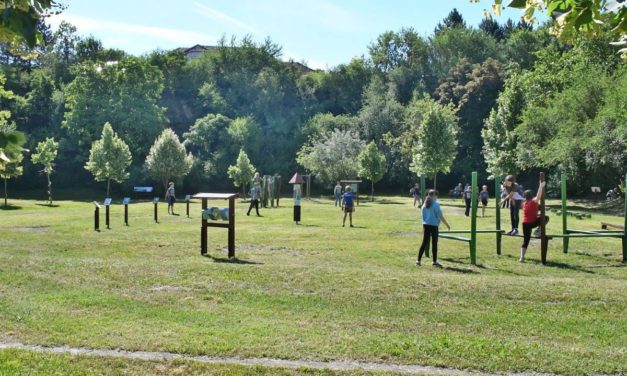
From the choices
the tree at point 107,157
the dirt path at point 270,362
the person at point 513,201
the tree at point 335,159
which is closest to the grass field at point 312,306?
the dirt path at point 270,362

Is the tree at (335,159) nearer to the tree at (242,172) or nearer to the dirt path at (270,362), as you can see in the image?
the tree at (242,172)

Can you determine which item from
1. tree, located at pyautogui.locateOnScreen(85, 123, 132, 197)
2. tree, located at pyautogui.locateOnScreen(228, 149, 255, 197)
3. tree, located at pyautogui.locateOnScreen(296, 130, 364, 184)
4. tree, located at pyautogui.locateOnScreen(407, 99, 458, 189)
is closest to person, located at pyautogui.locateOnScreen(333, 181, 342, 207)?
tree, located at pyautogui.locateOnScreen(407, 99, 458, 189)

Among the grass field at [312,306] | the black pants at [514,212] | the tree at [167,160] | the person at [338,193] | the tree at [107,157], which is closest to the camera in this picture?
the grass field at [312,306]

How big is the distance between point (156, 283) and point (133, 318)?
8.93 ft

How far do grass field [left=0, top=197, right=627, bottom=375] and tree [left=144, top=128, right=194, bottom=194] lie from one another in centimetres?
4172

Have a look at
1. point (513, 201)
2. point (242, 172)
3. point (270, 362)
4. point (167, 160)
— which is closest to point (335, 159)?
point (242, 172)

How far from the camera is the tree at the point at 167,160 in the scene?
59.3 meters

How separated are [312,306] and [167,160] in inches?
2043

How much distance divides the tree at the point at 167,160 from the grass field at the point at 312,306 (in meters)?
41.7

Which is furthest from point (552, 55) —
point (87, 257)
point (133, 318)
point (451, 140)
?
point (133, 318)

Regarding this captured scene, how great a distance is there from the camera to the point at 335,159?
62156mm

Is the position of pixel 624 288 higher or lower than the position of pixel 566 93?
lower

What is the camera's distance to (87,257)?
49.3 feet

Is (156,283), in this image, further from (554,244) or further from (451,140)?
(451,140)
